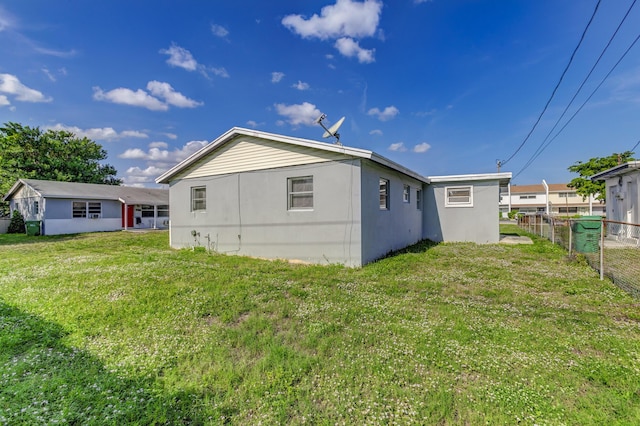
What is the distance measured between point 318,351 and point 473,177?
11818 mm

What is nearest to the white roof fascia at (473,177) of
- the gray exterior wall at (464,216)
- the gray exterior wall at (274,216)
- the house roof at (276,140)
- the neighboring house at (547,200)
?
the gray exterior wall at (464,216)

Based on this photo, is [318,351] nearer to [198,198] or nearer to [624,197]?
[198,198]

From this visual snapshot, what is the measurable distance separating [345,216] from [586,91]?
405 inches

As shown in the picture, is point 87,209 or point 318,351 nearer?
point 318,351

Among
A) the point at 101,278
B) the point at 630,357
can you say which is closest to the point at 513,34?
the point at 630,357

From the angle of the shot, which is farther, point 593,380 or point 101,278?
point 101,278

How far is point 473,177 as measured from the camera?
12.4m

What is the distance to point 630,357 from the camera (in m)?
3.01

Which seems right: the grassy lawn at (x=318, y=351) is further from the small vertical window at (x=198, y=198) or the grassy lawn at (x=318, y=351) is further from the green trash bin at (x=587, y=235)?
the small vertical window at (x=198, y=198)

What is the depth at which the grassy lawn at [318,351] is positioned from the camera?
91.9 inches

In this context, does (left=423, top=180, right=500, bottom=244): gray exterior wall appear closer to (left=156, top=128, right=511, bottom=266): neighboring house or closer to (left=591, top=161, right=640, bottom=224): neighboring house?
(left=156, top=128, right=511, bottom=266): neighboring house

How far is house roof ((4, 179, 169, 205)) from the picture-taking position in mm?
18744

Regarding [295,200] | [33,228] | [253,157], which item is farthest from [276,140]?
[33,228]

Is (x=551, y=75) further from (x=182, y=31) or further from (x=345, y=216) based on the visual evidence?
(x=182, y=31)
